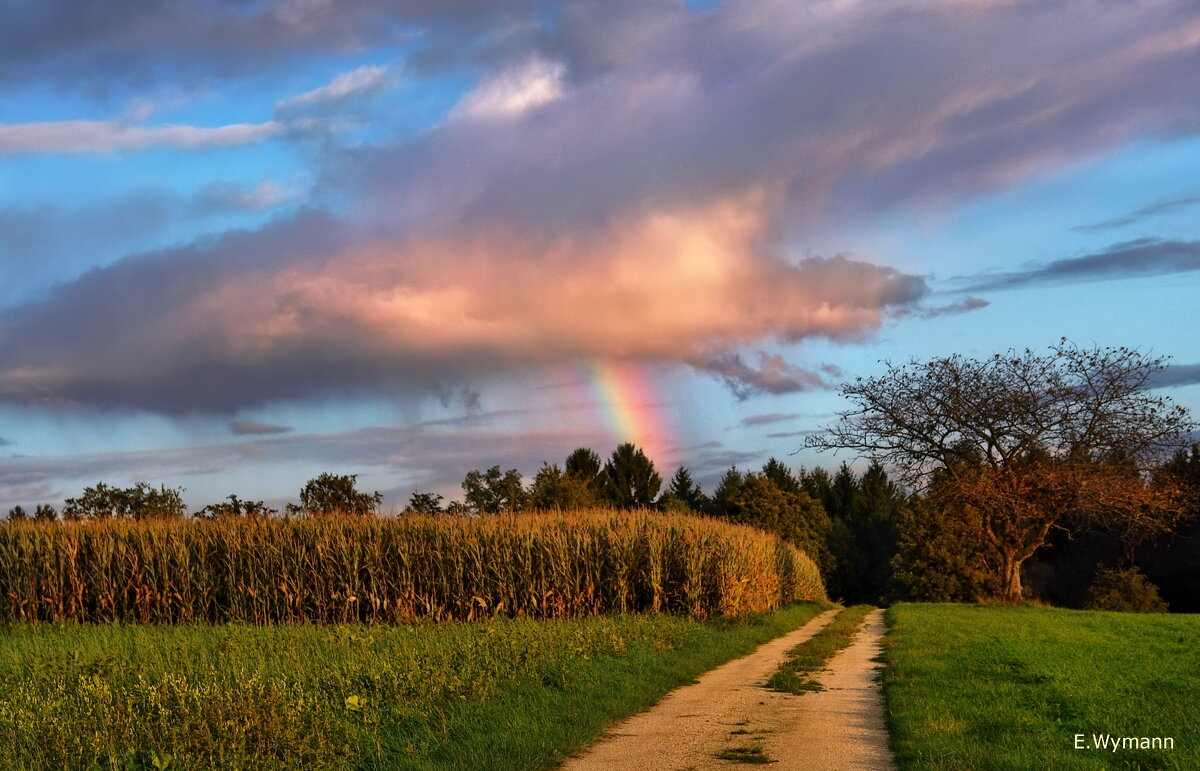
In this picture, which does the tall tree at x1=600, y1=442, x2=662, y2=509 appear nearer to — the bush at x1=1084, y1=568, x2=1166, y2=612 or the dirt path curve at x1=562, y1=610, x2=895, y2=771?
the bush at x1=1084, y1=568, x2=1166, y2=612

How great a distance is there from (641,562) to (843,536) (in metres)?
50.0

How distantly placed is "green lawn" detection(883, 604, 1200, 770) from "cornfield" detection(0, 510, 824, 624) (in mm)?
6875

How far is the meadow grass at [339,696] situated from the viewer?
8000mm

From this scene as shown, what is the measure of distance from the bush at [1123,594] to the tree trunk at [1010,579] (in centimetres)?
313

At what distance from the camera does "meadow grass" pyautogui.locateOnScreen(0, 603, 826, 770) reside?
315 inches

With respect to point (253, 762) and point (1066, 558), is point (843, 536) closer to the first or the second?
point (1066, 558)

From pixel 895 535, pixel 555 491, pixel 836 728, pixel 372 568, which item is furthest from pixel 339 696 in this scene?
pixel 895 535

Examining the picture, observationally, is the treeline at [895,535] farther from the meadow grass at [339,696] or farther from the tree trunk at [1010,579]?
the meadow grass at [339,696]

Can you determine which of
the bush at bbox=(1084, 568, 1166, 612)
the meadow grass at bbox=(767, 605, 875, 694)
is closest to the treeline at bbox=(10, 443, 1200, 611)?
the bush at bbox=(1084, 568, 1166, 612)

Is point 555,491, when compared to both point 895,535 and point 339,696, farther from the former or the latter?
point 339,696

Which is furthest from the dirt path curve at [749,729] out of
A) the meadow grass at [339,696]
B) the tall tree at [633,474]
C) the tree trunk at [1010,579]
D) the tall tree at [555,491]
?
the tall tree at [633,474]

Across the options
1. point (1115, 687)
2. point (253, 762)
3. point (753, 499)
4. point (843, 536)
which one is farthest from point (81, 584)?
point (843, 536)

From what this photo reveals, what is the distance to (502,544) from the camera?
24.2 m

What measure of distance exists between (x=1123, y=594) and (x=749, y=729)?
3103cm
